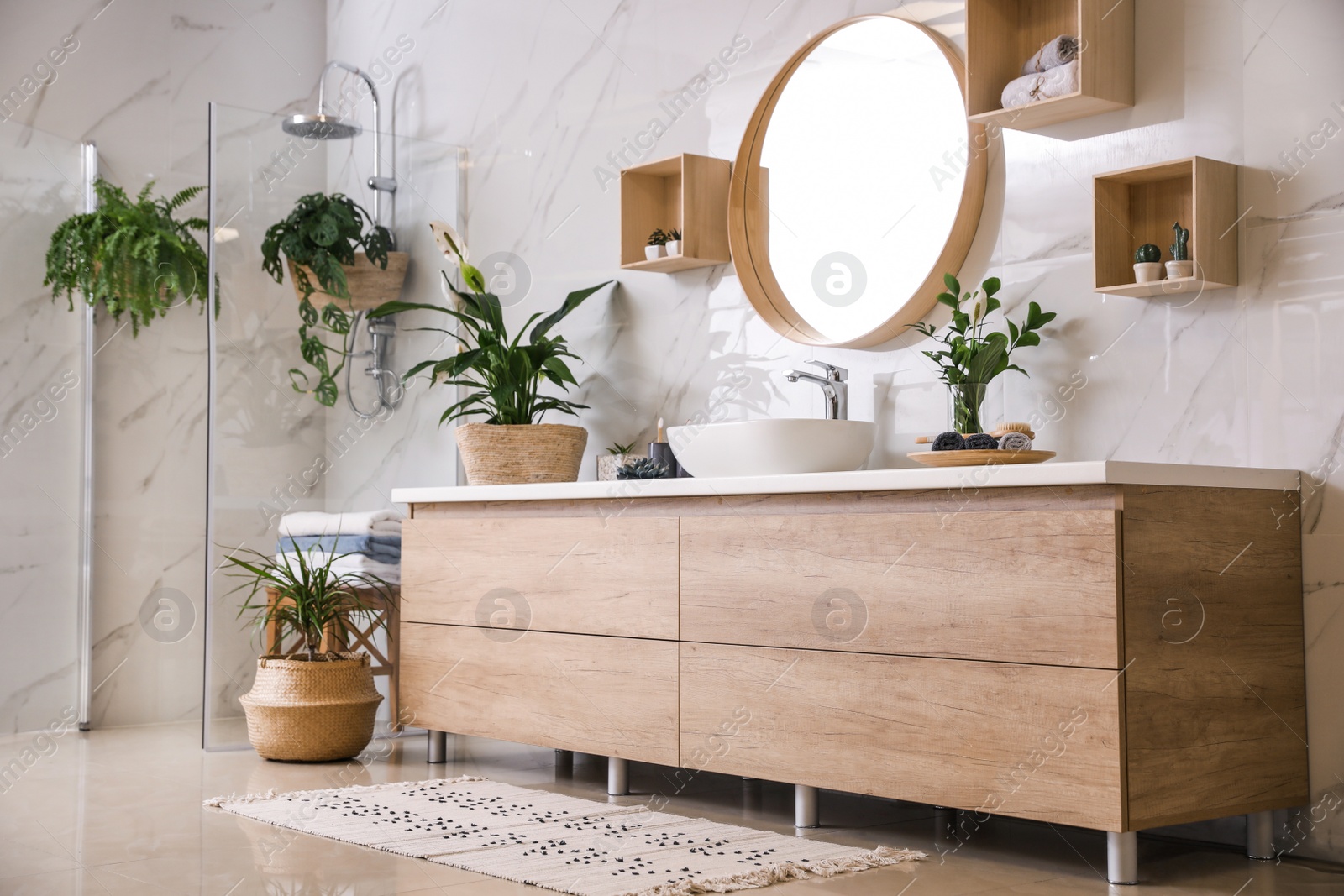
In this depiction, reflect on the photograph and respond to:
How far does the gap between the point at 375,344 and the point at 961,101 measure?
1856 mm

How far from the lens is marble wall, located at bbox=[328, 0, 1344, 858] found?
7.64 feet

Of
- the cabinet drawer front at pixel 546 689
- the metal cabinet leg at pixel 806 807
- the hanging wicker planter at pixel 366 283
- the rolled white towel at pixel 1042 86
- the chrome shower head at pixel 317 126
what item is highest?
the chrome shower head at pixel 317 126

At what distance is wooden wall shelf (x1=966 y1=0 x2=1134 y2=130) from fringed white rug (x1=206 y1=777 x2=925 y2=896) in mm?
1368

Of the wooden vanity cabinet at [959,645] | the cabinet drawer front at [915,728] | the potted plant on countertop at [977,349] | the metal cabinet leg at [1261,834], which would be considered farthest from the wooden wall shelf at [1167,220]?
the metal cabinet leg at [1261,834]

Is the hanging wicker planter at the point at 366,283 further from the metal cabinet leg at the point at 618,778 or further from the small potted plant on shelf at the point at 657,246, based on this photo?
the metal cabinet leg at the point at 618,778

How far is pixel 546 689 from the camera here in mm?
2918

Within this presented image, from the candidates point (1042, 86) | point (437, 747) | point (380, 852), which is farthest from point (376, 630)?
point (1042, 86)

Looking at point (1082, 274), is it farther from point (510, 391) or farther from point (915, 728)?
point (510, 391)

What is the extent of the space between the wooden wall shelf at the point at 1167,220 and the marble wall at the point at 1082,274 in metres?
0.04

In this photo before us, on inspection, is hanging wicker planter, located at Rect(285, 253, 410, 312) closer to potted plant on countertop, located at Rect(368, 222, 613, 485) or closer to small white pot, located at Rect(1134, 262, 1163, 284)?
potted plant on countertop, located at Rect(368, 222, 613, 485)

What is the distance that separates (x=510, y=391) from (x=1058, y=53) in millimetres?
1549

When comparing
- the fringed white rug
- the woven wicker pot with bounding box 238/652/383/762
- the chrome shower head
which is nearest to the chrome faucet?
the fringed white rug

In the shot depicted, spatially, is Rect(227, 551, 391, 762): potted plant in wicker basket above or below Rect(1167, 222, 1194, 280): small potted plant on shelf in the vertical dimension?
below

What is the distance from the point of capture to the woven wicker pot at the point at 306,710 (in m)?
3.28
